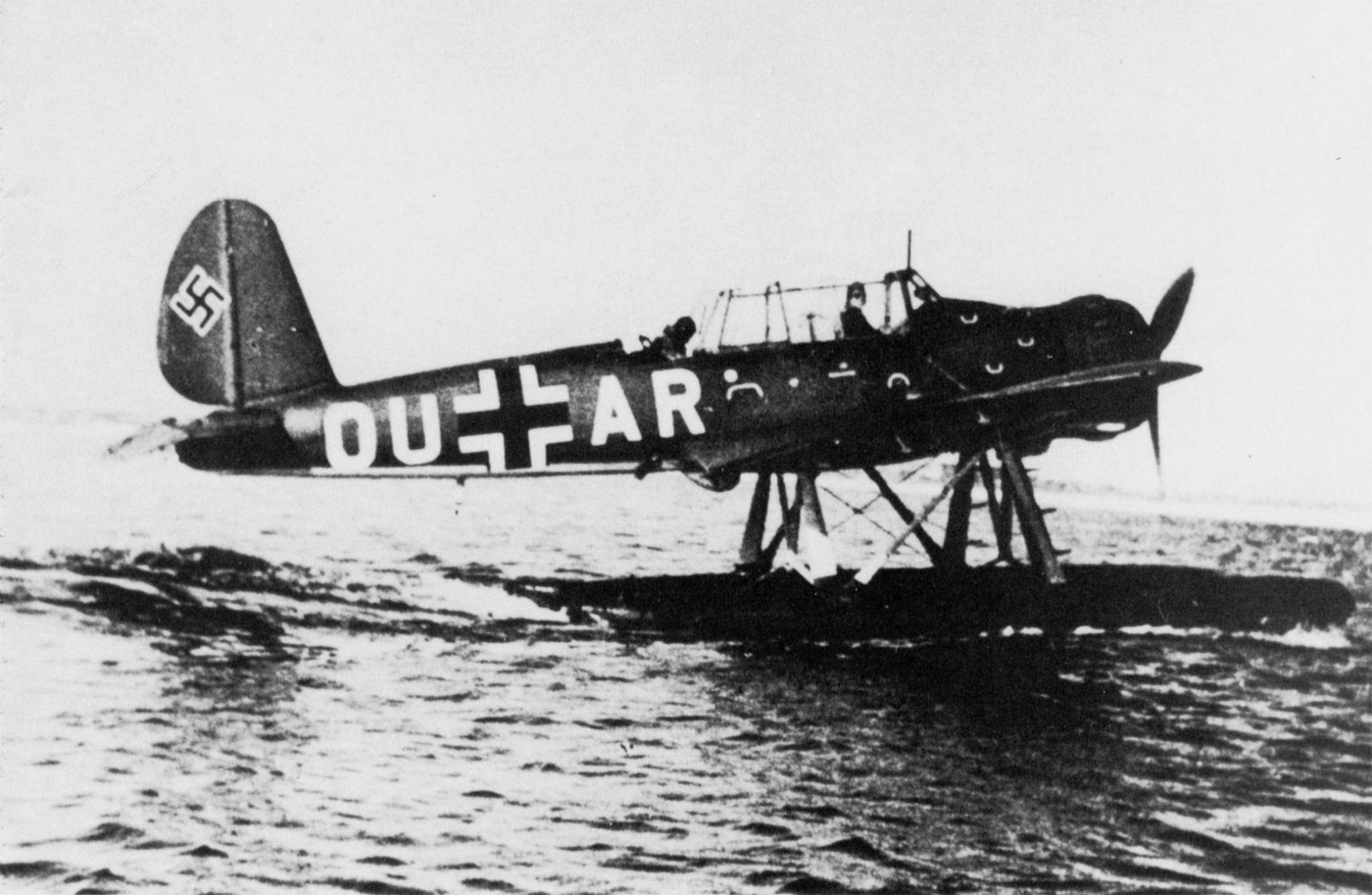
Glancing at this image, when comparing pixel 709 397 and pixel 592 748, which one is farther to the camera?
pixel 709 397

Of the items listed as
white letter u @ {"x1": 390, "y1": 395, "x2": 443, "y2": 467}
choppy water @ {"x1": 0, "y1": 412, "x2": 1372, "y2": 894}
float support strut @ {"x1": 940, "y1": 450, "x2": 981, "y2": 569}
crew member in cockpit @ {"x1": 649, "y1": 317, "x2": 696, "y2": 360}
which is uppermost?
crew member in cockpit @ {"x1": 649, "y1": 317, "x2": 696, "y2": 360}

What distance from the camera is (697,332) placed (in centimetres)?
685

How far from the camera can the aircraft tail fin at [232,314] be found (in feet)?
18.5

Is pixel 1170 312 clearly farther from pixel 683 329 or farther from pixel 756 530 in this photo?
pixel 683 329

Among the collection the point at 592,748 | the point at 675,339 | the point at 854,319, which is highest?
the point at 854,319

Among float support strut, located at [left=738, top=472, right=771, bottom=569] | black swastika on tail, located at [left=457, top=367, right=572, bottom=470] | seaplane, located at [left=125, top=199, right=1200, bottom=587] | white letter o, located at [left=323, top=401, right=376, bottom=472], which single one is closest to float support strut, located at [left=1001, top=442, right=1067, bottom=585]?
seaplane, located at [left=125, top=199, right=1200, bottom=587]

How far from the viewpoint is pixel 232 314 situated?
5723 mm

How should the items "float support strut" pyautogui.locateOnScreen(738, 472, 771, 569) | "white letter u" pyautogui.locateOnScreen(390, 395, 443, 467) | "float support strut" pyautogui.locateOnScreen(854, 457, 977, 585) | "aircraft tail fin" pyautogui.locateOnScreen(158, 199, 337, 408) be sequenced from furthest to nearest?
"float support strut" pyautogui.locateOnScreen(738, 472, 771, 569)
"float support strut" pyautogui.locateOnScreen(854, 457, 977, 585)
"white letter u" pyautogui.locateOnScreen(390, 395, 443, 467)
"aircraft tail fin" pyautogui.locateOnScreen(158, 199, 337, 408)

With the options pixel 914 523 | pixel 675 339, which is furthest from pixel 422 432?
pixel 914 523

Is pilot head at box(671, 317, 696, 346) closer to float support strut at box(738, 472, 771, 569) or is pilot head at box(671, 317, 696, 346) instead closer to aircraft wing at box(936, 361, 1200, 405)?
float support strut at box(738, 472, 771, 569)

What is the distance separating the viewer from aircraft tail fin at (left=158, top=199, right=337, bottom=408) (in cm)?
563

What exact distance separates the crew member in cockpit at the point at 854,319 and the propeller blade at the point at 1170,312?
2064mm

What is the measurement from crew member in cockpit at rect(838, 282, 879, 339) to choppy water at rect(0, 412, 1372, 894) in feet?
7.24

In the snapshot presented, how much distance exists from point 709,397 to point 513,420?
1319 mm
